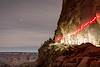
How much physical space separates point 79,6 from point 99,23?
37.7 ft

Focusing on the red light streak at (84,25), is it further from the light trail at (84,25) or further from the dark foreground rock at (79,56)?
the dark foreground rock at (79,56)

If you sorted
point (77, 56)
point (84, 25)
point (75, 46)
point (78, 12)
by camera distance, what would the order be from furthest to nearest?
1. point (78, 12)
2. point (84, 25)
3. point (75, 46)
4. point (77, 56)

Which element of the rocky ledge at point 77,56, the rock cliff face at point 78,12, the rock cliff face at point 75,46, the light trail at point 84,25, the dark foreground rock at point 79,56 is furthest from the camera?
the rock cliff face at point 78,12

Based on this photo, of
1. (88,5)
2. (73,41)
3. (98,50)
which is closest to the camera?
(98,50)

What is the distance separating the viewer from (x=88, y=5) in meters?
50.0

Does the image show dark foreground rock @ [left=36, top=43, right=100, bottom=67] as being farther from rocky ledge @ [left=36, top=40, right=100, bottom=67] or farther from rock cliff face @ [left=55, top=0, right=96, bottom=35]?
rock cliff face @ [left=55, top=0, right=96, bottom=35]

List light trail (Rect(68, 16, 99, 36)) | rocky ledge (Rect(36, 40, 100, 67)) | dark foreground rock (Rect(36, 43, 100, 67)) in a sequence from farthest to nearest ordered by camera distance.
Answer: light trail (Rect(68, 16, 99, 36)) < rocky ledge (Rect(36, 40, 100, 67)) < dark foreground rock (Rect(36, 43, 100, 67))

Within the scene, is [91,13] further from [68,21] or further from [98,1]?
[68,21]

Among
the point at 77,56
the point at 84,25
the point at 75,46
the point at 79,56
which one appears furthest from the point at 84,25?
the point at 79,56

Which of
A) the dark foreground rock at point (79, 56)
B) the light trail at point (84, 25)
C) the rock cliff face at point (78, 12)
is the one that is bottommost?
the dark foreground rock at point (79, 56)

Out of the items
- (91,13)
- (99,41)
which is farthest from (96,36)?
(91,13)

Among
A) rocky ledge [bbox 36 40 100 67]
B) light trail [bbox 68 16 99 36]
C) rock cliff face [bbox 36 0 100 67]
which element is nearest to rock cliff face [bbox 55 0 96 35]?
rock cliff face [bbox 36 0 100 67]

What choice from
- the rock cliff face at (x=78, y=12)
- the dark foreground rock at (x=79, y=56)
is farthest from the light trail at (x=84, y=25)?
the dark foreground rock at (x=79, y=56)

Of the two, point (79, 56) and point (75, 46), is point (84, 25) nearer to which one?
point (75, 46)
